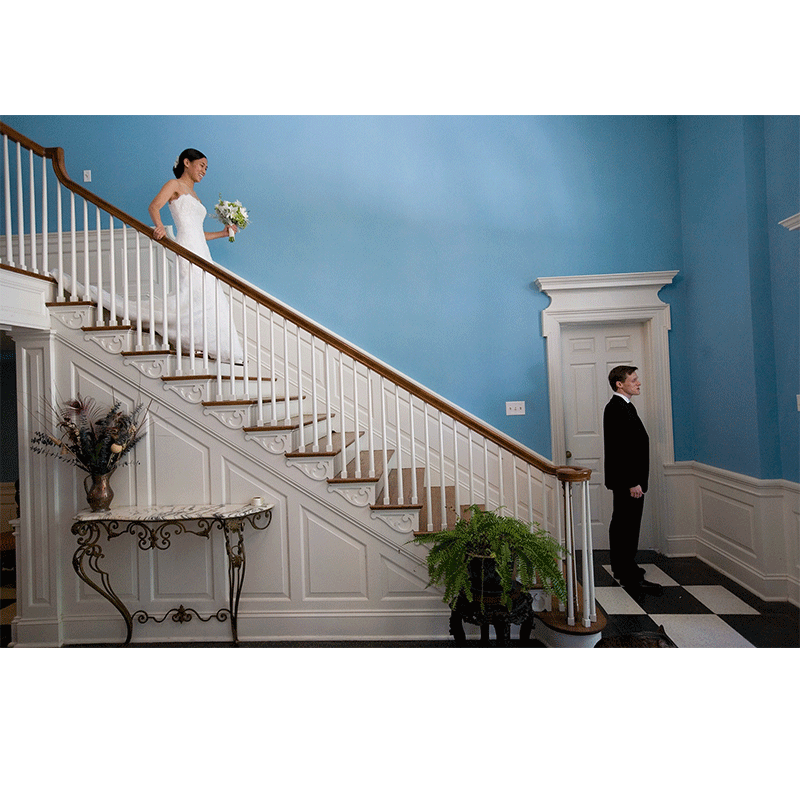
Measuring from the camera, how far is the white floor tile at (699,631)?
10.1 ft

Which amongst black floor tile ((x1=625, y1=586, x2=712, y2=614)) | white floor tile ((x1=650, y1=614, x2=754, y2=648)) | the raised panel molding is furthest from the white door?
the raised panel molding

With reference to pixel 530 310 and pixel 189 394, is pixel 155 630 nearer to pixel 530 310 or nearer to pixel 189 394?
pixel 189 394

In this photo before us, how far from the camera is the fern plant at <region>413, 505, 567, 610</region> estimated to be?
2830 mm

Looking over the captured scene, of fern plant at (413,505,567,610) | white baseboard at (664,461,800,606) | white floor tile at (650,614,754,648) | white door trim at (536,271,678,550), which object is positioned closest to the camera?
fern plant at (413,505,567,610)

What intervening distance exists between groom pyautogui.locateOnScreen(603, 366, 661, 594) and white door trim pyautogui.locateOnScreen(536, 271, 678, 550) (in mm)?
822

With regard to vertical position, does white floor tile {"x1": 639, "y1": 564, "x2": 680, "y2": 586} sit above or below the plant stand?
below

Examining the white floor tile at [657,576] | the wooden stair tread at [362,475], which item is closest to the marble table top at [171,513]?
the wooden stair tread at [362,475]

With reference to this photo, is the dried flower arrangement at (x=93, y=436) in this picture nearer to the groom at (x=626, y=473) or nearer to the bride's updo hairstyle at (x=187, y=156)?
the bride's updo hairstyle at (x=187, y=156)

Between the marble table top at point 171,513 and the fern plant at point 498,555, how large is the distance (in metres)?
1.16

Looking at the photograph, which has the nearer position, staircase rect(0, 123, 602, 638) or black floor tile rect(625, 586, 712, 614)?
staircase rect(0, 123, 602, 638)

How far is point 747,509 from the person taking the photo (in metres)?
3.88

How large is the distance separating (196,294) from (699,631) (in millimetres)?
3896

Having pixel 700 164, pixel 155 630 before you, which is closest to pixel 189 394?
pixel 155 630

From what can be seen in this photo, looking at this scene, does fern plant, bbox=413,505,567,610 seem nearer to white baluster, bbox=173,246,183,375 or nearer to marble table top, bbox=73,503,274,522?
marble table top, bbox=73,503,274,522
